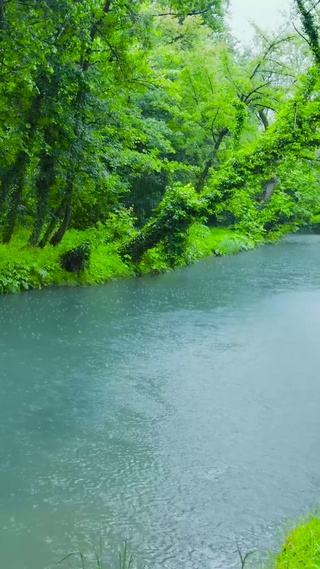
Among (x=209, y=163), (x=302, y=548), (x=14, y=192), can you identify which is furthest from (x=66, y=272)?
(x=209, y=163)

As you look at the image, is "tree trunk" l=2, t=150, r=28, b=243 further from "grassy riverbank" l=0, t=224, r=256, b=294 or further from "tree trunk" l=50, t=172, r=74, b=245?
"tree trunk" l=50, t=172, r=74, b=245

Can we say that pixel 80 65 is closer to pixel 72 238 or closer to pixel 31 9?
pixel 31 9

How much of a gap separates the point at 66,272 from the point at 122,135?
412 centimetres

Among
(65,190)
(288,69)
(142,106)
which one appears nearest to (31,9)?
(65,190)

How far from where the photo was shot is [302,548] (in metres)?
3.56

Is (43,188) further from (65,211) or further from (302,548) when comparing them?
(302,548)

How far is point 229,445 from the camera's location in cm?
588

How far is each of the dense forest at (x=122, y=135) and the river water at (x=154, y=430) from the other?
3.37 meters

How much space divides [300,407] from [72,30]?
8.38 m

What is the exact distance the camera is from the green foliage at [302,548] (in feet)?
10.7

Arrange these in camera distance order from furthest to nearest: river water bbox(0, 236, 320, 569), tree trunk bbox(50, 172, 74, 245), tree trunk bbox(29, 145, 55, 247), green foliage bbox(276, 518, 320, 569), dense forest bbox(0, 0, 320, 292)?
1. tree trunk bbox(50, 172, 74, 245)
2. tree trunk bbox(29, 145, 55, 247)
3. dense forest bbox(0, 0, 320, 292)
4. river water bbox(0, 236, 320, 569)
5. green foliage bbox(276, 518, 320, 569)

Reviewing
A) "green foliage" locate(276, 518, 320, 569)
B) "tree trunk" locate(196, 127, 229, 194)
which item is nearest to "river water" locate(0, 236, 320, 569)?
"green foliage" locate(276, 518, 320, 569)

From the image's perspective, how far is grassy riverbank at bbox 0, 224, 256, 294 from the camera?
13695 millimetres

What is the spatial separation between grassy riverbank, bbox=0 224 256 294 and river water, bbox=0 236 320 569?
1.17 m
